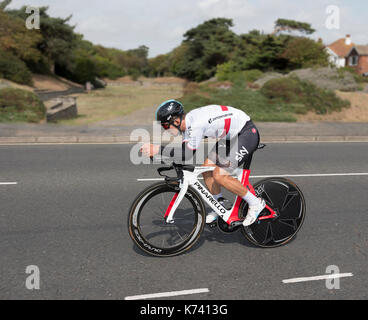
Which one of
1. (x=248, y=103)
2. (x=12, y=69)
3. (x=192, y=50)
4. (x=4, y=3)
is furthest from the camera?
(x=192, y=50)

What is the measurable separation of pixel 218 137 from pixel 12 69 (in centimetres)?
3017

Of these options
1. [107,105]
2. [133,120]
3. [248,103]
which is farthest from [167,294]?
[107,105]

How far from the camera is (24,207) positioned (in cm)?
526

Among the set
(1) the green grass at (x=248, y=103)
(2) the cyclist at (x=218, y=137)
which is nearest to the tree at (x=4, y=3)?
(1) the green grass at (x=248, y=103)

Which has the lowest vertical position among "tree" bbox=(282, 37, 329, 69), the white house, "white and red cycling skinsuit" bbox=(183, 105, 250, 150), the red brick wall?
"white and red cycling skinsuit" bbox=(183, 105, 250, 150)

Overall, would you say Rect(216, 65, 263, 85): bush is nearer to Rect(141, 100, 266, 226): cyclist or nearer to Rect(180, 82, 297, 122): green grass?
Rect(180, 82, 297, 122): green grass

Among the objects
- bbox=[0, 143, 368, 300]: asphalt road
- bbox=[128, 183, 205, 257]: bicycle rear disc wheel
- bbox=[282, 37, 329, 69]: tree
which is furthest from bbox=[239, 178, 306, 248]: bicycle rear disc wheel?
bbox=[282, 37, 329, 69]: tree

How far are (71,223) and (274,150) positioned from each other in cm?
674

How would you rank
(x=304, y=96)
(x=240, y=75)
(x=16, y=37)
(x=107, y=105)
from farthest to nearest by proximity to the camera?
(x=16, y=37), (x=107, y=105), (x=240, y=75), (x=304, y=96)

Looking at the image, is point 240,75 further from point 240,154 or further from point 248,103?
point 240,154

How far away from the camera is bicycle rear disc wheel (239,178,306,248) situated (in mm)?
4066

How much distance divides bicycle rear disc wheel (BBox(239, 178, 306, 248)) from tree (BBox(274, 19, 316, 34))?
62088mm

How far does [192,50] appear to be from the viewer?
67.0 m
